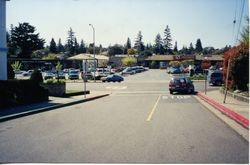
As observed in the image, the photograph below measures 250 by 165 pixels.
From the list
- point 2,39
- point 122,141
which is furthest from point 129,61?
point 122,141

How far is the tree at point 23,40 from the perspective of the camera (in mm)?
108938

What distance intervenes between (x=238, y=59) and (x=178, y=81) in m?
9.70

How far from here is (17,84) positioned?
75.6 ft

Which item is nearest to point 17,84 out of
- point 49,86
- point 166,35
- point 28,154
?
point 49,86

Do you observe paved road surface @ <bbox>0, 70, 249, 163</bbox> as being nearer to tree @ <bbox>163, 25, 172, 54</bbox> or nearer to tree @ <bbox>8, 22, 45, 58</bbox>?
tree @ <bbox>8, 22, 45, 58</bbox>

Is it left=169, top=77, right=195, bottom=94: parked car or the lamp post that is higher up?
the lamp post

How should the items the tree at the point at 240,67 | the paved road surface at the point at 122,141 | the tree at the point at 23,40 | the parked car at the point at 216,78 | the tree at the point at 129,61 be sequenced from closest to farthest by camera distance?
the paved road surface at the point at 122,141, the tree at the point at 240,67, the parked car at the point at 216,78, the tree at the point at 23,40, the tree at the point at 129,61

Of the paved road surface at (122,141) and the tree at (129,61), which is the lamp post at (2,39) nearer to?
the paved road surface at (122,141)

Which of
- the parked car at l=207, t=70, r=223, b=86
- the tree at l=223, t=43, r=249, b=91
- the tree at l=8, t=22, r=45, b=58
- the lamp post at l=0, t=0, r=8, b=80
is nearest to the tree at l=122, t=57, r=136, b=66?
the tree at l=8, t=22, r=45, b=58

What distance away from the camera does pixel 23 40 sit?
10900 cm

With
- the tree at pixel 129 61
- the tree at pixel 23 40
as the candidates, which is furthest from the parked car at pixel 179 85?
the tree at pixel 129 61

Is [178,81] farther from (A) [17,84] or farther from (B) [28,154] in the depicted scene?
(B) [28,154]

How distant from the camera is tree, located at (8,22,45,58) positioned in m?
109

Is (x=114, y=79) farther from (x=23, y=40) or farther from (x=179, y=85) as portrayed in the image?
(x=23, y=40)
